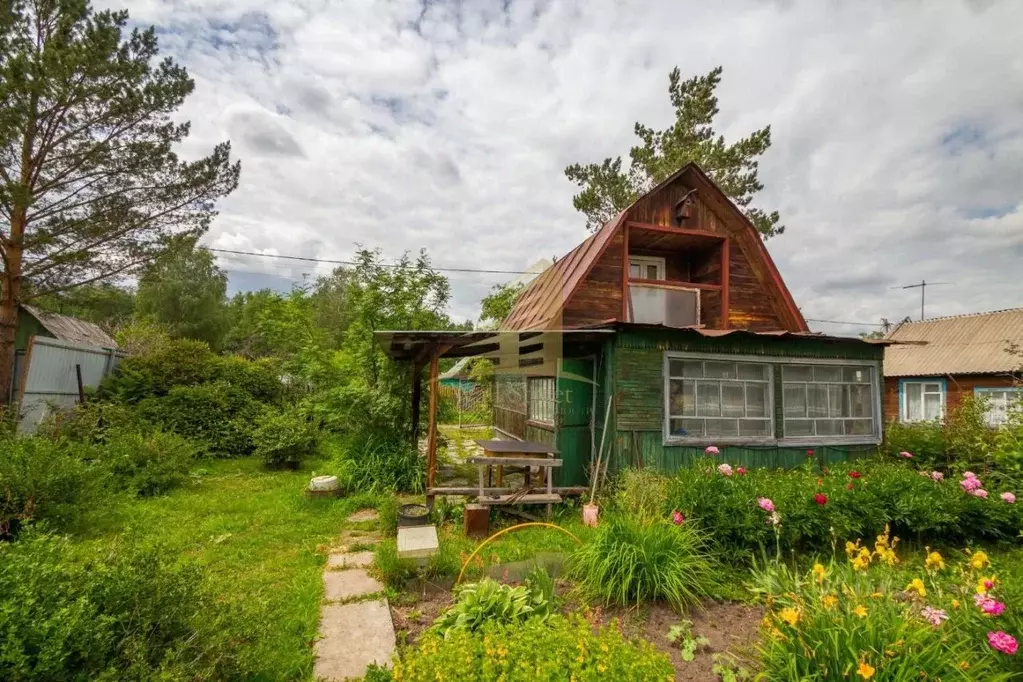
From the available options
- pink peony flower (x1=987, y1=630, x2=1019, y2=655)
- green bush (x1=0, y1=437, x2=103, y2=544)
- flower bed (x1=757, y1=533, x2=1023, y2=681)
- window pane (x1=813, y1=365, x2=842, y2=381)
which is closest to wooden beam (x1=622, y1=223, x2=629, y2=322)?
window pane (x1=813, y1=365, x2=842, y2=381)

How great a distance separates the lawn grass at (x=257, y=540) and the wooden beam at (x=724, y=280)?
25.4 feet

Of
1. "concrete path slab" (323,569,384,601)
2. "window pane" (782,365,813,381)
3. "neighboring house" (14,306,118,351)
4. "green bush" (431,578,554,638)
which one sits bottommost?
"concrete path slab" (323,569,384,601)

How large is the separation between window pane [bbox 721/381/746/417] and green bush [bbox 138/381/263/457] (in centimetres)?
977

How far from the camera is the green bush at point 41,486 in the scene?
4.96m

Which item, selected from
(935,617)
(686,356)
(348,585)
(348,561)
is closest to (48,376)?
(348,561)

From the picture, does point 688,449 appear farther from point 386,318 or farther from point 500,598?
point 386,318

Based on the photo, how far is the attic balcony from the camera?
400 inches

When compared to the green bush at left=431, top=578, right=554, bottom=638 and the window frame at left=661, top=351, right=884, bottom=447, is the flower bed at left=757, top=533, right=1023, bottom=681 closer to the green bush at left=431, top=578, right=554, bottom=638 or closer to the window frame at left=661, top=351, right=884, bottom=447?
the green bush at left=431, top=578, right=554, bottom=638

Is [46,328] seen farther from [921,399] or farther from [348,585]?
[921,399]

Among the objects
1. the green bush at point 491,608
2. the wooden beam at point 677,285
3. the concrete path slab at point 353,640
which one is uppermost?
the wooden beam at point 677,285

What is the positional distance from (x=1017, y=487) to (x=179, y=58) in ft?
48.5

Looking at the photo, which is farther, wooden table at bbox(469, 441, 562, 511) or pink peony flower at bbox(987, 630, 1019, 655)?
wooden table at bbox(469, 441, 562, 511)

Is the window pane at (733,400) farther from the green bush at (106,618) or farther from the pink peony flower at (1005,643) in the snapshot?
the green bush at (106,618)

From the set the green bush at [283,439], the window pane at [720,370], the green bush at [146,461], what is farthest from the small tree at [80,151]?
the window pane at [720,370]
